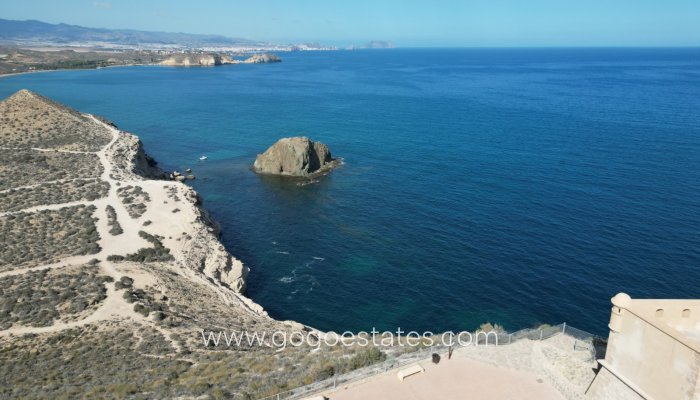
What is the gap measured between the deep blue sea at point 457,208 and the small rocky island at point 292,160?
311 cm

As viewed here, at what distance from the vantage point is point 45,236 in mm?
44875

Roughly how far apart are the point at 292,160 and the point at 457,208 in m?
29.9

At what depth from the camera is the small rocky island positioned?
78.9 metres

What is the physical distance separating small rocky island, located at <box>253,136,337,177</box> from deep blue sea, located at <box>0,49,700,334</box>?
10.2ft

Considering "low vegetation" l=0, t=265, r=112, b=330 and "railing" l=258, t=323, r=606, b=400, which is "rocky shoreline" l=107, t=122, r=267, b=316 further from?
"railing" l=258, t=323, r=606, b=400

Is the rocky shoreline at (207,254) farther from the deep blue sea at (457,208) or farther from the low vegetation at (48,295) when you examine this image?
the low vegetation at (48,295)

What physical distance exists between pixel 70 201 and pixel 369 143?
57017 mm

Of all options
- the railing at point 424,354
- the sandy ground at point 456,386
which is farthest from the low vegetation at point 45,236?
the sandy ground at point 456,386

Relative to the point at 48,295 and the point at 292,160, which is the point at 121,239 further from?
the point at 292,160

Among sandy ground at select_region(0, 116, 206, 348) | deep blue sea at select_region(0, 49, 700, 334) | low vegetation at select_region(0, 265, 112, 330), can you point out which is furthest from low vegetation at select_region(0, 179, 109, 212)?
low vegetation at select_region(0, 265, 112, 330)

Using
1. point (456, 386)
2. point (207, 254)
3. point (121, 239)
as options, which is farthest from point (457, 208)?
point (456, 386)

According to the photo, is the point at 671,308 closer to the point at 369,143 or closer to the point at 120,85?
the point at 369,143

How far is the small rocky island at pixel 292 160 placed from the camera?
7888 cm

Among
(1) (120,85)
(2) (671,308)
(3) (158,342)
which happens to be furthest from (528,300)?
(1) (120,85)
